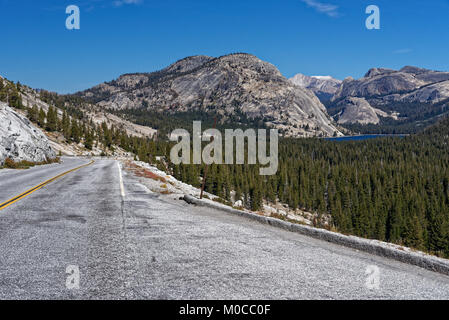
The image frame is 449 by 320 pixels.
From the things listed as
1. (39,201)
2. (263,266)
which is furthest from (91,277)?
(39,201)

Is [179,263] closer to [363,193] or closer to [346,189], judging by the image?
[346,189]

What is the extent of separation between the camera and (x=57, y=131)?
4560 inches

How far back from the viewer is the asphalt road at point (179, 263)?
423cm

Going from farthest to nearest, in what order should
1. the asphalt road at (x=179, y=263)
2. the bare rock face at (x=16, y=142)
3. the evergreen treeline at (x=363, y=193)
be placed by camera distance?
the evergreen treeline at (x=363, y=193) < the bare rock face at (x=16, y=142) < the asphalt road at (x=179, y=263)

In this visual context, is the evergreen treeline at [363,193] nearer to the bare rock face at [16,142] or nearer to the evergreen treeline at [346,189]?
the evergreen treeline at [346,189]

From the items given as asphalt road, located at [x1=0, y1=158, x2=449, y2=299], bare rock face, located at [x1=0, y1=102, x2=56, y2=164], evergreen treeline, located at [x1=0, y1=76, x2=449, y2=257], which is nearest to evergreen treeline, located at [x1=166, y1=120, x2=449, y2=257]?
evergreen treeline, located at [x1=0, y1=76, x2=449, y2=257]

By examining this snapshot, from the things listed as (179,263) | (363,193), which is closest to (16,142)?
(179,263)

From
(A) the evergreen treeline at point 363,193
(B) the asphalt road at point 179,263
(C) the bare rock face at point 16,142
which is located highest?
(C) the bare rock face at point 16,142

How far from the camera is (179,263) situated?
5320 millimetres

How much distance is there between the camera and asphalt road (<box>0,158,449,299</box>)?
423 centimetres

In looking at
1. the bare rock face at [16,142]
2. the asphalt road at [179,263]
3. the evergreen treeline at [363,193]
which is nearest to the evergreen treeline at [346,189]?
the evergreen treeline at [363,193]

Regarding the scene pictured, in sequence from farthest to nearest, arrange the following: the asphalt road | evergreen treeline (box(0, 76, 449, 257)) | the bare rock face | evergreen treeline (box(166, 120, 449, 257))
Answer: evergreen treeline (box(0, 76, 449, 257))
evergreen treeline (box(166, 120, 449, 257))
the bare rock face
the asphalt road

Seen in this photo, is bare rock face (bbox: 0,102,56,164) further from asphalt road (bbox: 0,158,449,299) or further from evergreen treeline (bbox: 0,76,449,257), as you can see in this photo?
evergreen treeline (bbox: 0,76,449,257)

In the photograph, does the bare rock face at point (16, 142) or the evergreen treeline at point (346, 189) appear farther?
the evergreen treeline at point (346, 189)
